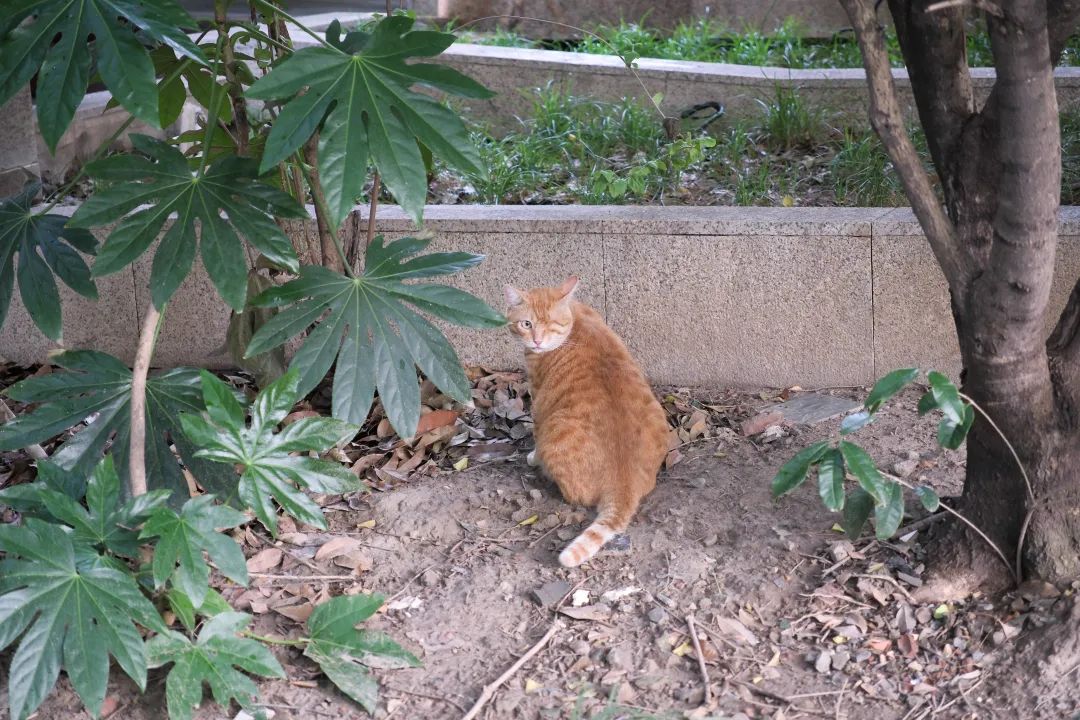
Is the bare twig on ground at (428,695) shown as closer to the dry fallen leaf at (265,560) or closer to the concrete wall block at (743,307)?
the dry fallen leaf at (265,560)

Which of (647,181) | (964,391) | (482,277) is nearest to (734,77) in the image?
(647,181)

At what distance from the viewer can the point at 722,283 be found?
4.18 metres

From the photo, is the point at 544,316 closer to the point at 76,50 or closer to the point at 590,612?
the point at 590,612

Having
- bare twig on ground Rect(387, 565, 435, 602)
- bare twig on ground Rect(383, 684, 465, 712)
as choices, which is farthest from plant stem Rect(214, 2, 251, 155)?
bare twig on ground Rect(383, 684, 465, 712)

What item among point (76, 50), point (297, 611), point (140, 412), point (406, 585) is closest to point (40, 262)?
point (140, 412)

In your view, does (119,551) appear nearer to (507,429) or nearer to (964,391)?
(507,429)

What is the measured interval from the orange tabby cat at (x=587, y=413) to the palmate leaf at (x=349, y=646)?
0.64 meters

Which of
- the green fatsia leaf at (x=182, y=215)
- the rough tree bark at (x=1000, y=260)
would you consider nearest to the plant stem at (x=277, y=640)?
the green fatsia leaf at (x=182, y=215)

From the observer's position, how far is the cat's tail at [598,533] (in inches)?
129

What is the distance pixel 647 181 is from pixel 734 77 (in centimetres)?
128

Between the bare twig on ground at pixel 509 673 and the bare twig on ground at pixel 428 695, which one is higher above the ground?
the bare twig on ground at pixel 509 673

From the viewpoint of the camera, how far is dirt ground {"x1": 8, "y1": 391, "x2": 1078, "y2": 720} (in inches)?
111

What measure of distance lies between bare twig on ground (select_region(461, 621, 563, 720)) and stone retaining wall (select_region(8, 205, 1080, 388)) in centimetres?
155

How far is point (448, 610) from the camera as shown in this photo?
3.18 metres
